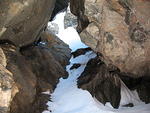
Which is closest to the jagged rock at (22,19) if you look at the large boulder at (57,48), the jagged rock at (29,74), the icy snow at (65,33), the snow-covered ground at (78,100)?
the jagged rock at (29,74)

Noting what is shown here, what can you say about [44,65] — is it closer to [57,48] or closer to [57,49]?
[57,49]

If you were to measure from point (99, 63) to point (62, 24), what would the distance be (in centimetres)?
1530

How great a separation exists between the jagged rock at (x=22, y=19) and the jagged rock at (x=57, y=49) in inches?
119

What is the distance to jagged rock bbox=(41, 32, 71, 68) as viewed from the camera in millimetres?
26641

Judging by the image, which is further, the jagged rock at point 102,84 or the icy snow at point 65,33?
the icy snow at point 65,33

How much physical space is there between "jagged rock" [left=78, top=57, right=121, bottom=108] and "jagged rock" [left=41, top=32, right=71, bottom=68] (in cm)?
353

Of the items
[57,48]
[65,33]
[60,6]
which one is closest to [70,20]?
[65,33]

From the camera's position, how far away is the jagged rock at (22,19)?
18192 mm

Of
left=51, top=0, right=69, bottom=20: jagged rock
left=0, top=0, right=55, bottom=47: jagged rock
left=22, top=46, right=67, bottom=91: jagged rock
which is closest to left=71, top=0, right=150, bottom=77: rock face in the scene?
left=0, top=0, right=55, bottom=47: jagged rock

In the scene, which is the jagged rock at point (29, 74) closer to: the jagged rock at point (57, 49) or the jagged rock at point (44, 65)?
the jagged rock at point (44, 65)

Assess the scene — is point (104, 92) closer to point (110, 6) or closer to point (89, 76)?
point (89, 76)

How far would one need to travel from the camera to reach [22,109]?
60.4 ft

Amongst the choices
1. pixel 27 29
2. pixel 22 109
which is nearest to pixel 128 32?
pixel 27 29

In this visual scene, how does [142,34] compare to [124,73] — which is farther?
[124,73]
